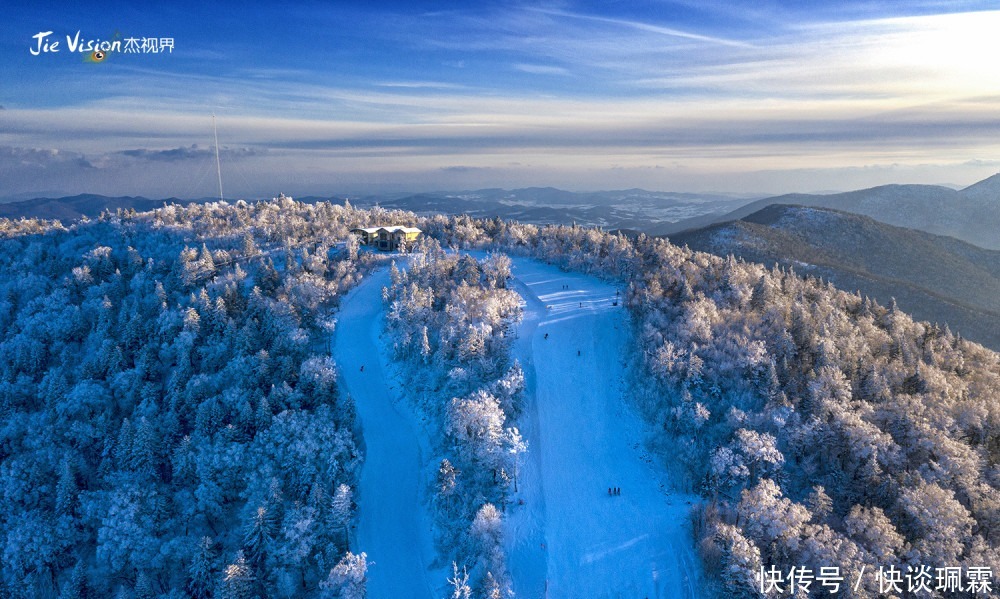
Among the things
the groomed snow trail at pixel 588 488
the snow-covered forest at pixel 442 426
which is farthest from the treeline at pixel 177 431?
the groomed snow trail at pixel 588 488

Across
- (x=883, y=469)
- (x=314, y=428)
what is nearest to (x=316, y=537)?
(x=314, y=428)

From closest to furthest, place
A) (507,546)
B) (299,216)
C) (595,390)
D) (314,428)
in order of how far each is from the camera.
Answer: (507,546) → (314,428) → (595,390) → (299,216)

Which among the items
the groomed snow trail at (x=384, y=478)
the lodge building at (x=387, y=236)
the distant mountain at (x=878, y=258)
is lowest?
the groomed snow trail at (x=384, y=478)

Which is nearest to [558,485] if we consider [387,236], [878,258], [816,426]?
[816,426]

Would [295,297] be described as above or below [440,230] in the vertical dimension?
below

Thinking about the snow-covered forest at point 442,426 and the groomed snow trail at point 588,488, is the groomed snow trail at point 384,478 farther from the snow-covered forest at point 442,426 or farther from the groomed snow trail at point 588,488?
the groomed snow trail at point 588,488

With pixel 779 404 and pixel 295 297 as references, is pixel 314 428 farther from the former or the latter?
pixel 779 404

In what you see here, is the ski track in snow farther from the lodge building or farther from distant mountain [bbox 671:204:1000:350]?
distant mountain [bbox 671:204:1000:350]
